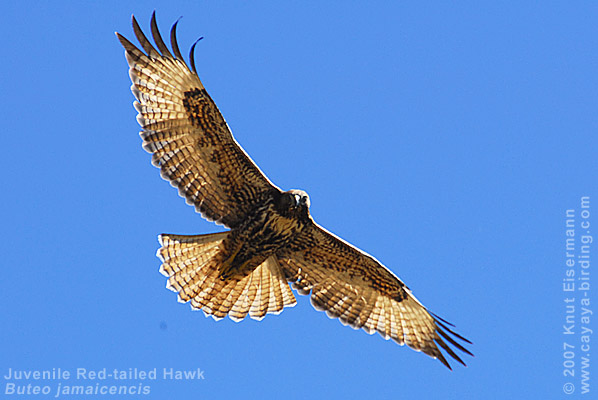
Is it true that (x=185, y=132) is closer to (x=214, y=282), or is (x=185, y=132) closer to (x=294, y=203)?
(x=294, y=203)

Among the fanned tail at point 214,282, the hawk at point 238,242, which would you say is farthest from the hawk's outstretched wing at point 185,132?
the fanned tail at point 214,282

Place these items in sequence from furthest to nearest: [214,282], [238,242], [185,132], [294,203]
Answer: [214,282] → [238,242] → [185,132] → [294,203]

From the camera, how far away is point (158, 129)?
10.6 metres

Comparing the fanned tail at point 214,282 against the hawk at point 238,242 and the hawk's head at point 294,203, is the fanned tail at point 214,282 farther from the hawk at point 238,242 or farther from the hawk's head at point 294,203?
the hawk's head at point 294,203

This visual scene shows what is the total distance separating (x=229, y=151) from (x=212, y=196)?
661 mm

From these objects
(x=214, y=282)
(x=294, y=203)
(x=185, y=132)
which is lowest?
(x=214, y=282)

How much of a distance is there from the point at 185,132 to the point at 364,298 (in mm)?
3268

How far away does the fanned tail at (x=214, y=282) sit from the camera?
11.1m

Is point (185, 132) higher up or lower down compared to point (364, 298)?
higher up

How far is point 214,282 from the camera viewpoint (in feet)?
37.4

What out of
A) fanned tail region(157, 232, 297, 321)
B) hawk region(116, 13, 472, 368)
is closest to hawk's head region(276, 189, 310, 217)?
hawk region(116, 13, 472, 368)

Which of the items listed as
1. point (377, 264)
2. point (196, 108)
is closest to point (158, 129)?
point (196, 108)

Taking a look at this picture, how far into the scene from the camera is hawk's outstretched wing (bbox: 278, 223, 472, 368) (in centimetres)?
1162

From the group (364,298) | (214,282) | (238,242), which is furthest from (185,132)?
(364,298)
